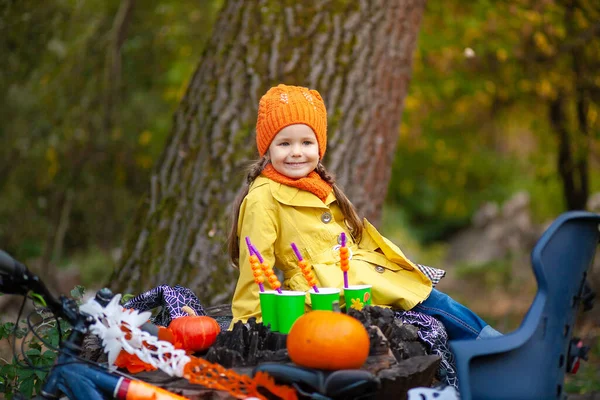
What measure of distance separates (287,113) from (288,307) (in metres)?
0.93

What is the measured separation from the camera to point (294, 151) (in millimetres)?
3352

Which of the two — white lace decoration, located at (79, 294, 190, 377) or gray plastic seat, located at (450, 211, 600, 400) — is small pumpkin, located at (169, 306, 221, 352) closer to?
white lace decoration, located at (79, 294, 190, 377)

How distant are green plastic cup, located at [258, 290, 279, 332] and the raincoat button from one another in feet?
1.86

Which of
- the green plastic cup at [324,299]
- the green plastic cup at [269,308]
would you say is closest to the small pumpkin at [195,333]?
the green plastic cup at [269,308]

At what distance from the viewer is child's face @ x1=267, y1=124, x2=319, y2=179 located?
3.34m

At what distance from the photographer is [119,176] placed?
8.38m

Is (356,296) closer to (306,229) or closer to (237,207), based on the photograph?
(306,229)

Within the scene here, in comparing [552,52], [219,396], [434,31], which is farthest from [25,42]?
[552,52]

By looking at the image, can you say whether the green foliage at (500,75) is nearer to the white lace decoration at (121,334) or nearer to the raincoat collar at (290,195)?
the raincoat collar at (290,195)

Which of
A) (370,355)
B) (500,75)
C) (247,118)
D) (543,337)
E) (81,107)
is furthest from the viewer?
(500,75)

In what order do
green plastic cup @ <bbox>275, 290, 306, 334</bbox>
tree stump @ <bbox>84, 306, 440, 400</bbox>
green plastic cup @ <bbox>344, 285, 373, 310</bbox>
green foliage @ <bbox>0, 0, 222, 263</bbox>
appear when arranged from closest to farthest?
tree stump @ <bbox>84, 306, 440, 400</bbox> < green plastic cup @ <bbox>275, 290, 306, 334</bbox> < green plastic cup @ <bbox>344, 285, 373, 310</bbox> < green foliage @ <bbox>0, 0, 222, 263</bbox>

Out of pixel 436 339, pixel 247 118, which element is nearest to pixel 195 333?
pixel 436 339

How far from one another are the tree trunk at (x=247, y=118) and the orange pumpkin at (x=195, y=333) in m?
1.58

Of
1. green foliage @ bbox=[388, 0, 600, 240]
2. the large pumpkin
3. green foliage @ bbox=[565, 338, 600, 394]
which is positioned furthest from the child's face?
green foliage @ bbox=[388, 0, 600, 240]
